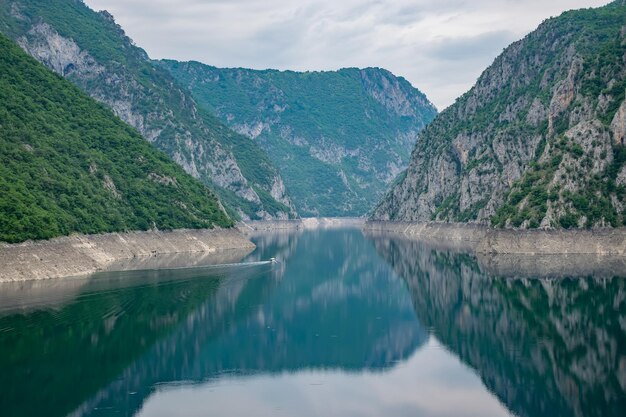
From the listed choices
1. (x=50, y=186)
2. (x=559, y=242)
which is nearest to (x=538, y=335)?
(x=559, y=242)

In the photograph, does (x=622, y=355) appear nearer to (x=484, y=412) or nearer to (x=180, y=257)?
(x=484, y=412)

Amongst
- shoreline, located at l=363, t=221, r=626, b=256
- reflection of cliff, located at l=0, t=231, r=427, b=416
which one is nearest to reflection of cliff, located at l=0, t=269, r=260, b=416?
reflection of cliff, located at l=0, t=231, r=427, b=416

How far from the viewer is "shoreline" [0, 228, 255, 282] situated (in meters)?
121

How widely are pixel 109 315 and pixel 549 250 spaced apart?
348 ft

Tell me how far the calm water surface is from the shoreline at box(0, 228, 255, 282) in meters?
5.67

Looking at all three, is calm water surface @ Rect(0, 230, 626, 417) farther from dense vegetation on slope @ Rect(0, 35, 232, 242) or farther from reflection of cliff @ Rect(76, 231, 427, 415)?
dense vegetation on slope @ Rect(0, 35, 232, 242)

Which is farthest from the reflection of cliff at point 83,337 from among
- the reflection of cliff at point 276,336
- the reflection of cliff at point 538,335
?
the reflection of cliff at point 538,335

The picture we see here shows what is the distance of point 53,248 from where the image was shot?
13275 cm

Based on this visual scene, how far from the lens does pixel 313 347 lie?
8162cm

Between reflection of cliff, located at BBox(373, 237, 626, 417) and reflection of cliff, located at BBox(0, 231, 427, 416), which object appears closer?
reflection of cliff, located at BBox(373, 237, 626, 417)

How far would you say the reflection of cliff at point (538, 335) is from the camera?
58281 mm

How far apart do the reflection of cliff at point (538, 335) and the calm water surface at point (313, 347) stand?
0.72 feet

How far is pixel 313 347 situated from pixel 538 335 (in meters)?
21.4

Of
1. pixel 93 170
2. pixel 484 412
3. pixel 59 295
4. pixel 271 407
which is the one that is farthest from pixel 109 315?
pixel 93 170
